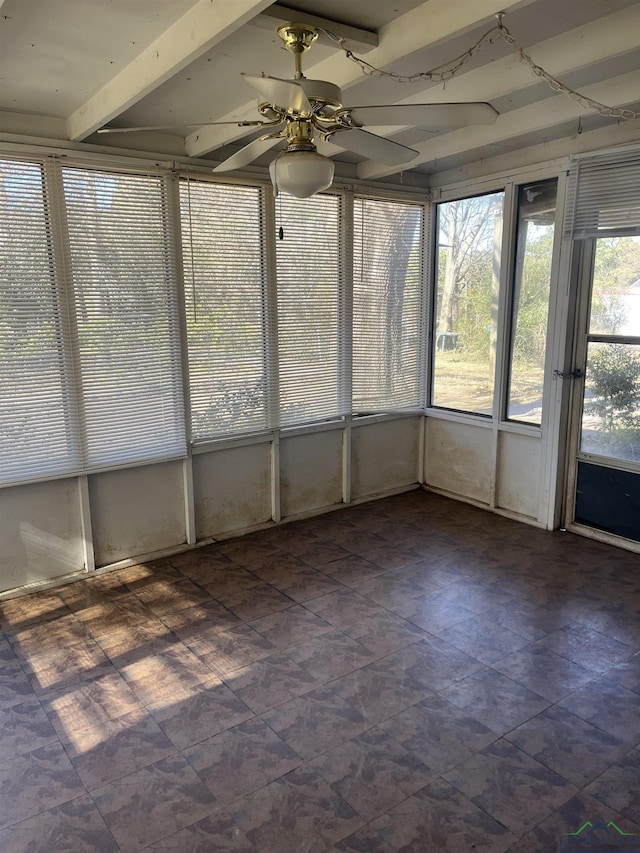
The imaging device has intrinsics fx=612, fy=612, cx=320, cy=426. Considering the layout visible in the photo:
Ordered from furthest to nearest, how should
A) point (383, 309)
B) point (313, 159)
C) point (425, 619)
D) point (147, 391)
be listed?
point (383, 309)
point (147, 391)
point (425, 619)
point (313, 159)

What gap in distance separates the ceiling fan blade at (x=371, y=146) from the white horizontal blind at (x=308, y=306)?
1.98 meters

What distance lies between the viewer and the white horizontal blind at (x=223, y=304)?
3.94 meters

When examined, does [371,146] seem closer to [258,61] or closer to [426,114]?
[426,114]

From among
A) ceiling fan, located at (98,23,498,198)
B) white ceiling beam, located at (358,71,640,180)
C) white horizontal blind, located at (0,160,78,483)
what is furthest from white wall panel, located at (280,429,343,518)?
ceiling fan, located at (98,23,498,198)

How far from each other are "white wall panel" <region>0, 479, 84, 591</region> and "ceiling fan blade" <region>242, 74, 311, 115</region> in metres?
2.70

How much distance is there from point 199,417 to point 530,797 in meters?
2.88

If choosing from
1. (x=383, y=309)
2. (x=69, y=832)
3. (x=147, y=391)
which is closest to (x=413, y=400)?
(x=383, y=309)

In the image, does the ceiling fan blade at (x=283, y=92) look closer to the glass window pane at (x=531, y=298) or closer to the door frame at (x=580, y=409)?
the door frame at (x=580, y=409)

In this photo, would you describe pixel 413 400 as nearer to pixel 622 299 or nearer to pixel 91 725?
pixel 622 299

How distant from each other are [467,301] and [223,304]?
6.53 feet

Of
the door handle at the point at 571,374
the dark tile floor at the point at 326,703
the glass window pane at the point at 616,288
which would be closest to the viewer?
the dark tile floor at the point at 326,703

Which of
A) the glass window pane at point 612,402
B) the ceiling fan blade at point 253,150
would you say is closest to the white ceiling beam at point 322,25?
the ceiling fan blade at point 253,150

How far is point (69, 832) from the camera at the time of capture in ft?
6.61

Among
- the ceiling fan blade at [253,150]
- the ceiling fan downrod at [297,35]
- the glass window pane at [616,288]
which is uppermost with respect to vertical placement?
the ceiling fan downrod at [297,35]
